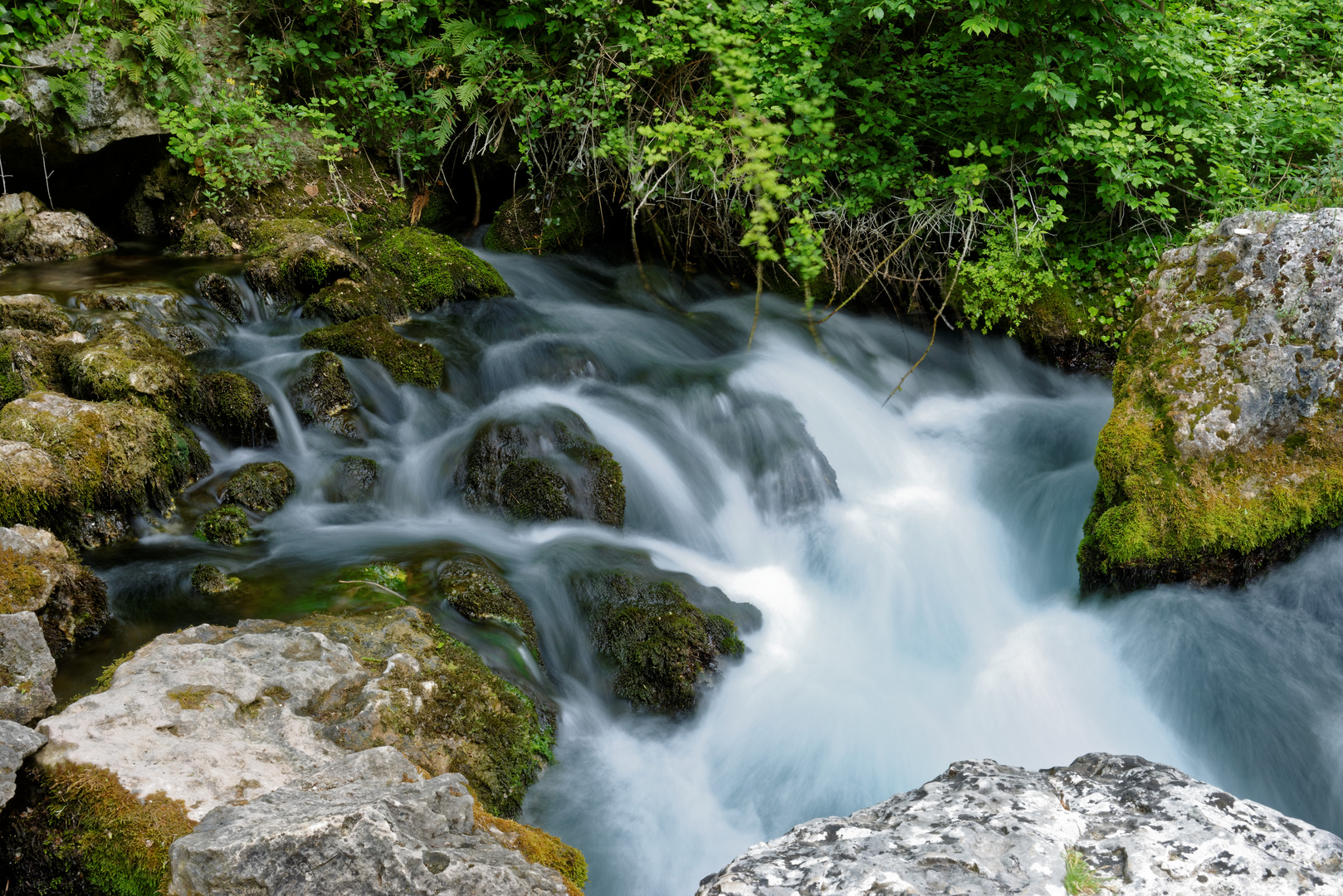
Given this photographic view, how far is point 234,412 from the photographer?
5309 millimetres

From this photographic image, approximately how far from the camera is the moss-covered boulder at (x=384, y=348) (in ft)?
20.0

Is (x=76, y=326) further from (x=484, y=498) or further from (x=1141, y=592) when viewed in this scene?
(x=1141, y=592)

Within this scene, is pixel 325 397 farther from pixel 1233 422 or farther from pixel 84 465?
pixel 1233 422

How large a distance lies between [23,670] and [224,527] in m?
1.96

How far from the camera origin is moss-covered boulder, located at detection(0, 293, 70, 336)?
554 cm

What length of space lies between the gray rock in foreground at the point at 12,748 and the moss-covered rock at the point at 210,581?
175 centimetres

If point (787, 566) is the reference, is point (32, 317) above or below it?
above

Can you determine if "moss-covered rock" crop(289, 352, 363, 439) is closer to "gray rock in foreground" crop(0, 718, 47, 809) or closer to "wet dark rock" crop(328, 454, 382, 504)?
"wet dark rock" crop(328, 454, 382, 504)

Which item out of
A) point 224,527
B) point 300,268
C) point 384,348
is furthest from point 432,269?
point 224,527

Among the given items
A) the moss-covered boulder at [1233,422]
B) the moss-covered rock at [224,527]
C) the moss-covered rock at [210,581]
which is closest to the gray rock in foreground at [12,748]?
the moss-covered rock at [210,581]

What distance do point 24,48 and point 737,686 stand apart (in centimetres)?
789

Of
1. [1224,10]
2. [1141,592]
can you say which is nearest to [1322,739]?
[1141,592]

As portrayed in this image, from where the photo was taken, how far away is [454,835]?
1938 mm

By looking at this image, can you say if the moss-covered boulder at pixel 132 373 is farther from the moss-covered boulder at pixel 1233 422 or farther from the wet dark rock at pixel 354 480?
the moss-covered boulder at pixel 1233 422
